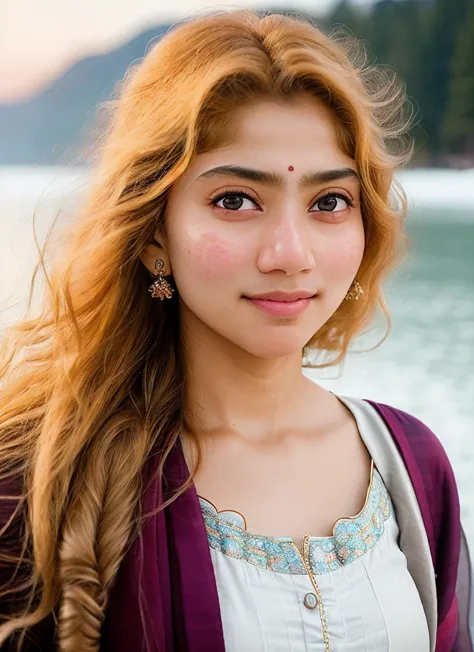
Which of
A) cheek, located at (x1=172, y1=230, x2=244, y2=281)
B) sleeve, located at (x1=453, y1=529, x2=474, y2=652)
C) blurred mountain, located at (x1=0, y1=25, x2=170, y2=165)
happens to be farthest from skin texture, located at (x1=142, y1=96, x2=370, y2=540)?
blurred mountain, located at (x1=0, y1=25, x2=170, y2=165)

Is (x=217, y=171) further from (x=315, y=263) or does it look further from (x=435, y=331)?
(x=435, y=331)

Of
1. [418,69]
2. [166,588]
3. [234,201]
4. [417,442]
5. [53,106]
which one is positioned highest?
[418,69]

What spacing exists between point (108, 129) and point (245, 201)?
310mm

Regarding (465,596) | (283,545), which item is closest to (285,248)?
(283,545)

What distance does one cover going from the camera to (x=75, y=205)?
137 centimetres

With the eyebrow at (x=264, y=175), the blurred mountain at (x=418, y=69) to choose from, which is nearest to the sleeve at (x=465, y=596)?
the eyebrow at (x=264, y=175)

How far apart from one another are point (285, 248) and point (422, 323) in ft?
12.8

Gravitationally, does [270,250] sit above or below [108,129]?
below

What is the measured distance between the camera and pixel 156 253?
1.25 m

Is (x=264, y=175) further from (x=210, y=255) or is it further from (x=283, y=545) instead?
(x=283, y=545)

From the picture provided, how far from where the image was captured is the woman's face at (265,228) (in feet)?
3.76

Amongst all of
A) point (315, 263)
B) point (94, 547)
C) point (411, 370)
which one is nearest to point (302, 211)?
point (315, 263)

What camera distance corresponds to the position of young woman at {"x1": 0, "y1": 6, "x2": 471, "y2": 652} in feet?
3.72

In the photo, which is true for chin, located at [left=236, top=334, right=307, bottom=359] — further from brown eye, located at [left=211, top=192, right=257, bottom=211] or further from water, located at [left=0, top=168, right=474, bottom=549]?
water, located at [left=0, top=168, right=474, bottom=549]
